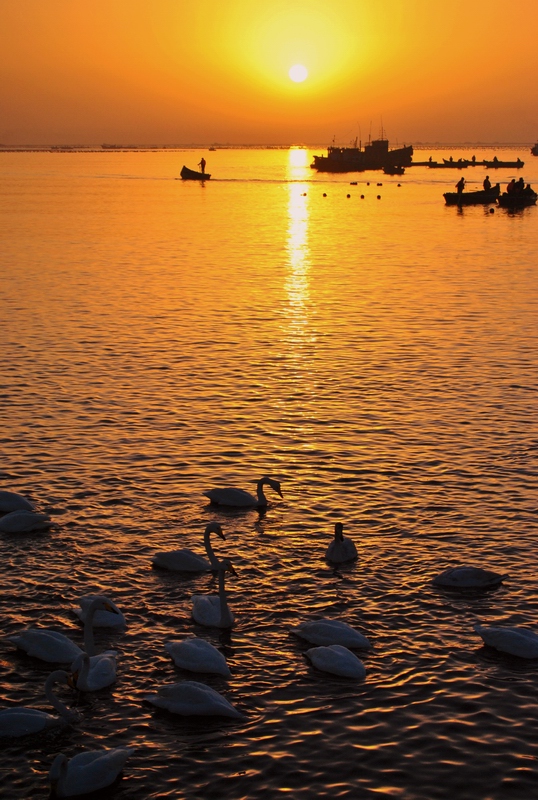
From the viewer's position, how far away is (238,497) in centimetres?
1827

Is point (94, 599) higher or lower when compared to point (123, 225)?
lower

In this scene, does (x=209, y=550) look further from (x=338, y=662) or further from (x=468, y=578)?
(x=468, y=578)

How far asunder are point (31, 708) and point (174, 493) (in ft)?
24.7

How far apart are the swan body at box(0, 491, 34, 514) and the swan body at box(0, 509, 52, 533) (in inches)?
17.0

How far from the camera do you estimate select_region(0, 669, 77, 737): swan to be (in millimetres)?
11406

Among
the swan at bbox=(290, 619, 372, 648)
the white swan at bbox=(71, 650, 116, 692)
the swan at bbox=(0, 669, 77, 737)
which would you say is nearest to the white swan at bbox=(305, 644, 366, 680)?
the swan at bbox=(290, 619, 372, 648)

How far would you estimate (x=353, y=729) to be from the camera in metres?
11.7

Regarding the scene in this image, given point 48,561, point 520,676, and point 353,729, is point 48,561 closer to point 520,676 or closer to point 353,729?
point 353,729

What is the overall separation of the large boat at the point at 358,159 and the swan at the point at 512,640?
166789 mm

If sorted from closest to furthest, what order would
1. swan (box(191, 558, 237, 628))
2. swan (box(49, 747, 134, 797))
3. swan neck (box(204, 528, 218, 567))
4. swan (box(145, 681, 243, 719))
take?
swan (box(49, 747, 134, 797)) → swan (box(145, 681, 243, 719)) → swan (box(191, 558, 237, 628)) → swan neck (box(204, 528, 218, 567))

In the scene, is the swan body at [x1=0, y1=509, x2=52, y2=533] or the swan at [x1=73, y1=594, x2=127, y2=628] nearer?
the swan at [x1=73, y1=594, x2=127, y2=628]

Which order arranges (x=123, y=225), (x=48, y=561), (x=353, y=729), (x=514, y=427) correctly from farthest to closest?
1. (x=123, y=225)
2. (x=514, y=427)
3. (x=48, y=561)
4. (x=353, y=729)

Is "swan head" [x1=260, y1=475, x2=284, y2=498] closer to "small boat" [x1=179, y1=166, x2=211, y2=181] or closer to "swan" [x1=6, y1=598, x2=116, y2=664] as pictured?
"swan" [x1=6, y1=598, x2=116, y2=664]

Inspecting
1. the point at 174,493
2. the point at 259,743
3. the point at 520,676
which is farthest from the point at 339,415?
the point at 259,743
